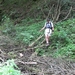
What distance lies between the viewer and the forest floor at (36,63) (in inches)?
404

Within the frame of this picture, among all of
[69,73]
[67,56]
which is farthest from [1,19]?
[69,73]

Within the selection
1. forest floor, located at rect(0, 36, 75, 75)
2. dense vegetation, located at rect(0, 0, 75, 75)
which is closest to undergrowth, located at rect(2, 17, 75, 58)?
dense vegetation, located at rect(0, 0, 75, 75)

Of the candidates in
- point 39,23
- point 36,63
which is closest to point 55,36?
point 39,23

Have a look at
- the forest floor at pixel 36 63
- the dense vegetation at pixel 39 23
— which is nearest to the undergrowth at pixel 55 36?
the dense vegetation at pixel 39 23

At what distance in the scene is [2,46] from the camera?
42.0ft

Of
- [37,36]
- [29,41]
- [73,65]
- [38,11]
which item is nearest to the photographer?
[73,65]

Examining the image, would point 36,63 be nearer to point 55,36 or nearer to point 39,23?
point 55,36

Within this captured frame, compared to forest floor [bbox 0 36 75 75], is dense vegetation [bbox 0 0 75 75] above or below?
above

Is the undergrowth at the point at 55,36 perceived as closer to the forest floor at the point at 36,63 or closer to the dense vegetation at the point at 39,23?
the dense vegetation at the point at 39,23

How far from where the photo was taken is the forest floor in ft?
33.7

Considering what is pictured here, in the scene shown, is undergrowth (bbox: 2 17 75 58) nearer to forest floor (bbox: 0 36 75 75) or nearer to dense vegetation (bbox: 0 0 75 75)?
dense vegetation (bbox: 0 0 75 75)

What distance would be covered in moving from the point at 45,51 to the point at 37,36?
7.25 feet

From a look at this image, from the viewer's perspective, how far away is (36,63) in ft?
35.4

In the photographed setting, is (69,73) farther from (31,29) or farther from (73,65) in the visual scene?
(31,29)
